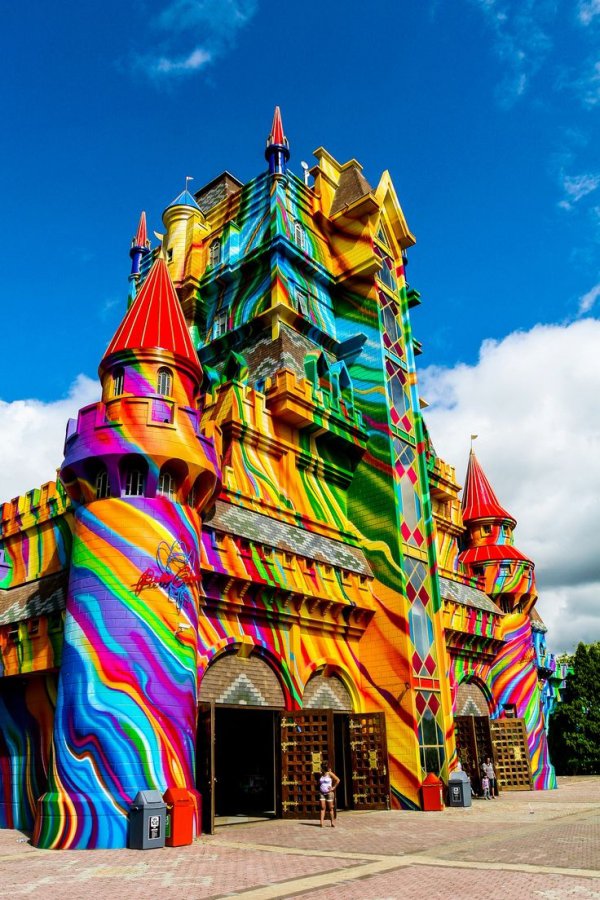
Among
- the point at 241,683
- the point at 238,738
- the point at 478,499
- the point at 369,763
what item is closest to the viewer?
the point at 241,683

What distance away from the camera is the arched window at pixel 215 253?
3769cm

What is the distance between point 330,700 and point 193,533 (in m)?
9.33

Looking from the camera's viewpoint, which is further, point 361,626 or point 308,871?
point 361,626

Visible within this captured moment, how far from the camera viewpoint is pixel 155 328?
21641 millimetres

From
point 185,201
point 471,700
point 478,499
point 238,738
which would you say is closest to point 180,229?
point 185,201

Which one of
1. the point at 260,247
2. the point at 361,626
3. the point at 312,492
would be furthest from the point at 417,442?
the point at 260,247

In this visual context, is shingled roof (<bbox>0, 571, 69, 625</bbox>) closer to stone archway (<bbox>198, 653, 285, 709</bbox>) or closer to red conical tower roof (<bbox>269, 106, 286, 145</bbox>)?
stone archway (<bbox>198, 653, 285, 709</bbox>)

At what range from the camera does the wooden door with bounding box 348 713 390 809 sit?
23500 millimetres

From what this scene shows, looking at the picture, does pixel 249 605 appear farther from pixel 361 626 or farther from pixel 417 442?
pixel 417 442

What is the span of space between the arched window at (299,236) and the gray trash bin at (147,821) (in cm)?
2637

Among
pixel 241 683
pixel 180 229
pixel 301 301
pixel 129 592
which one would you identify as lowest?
pixel 241 683

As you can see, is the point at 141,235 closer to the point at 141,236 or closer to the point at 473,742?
the point at 141,236

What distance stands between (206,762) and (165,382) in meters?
10.7

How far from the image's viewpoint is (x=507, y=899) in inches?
371
